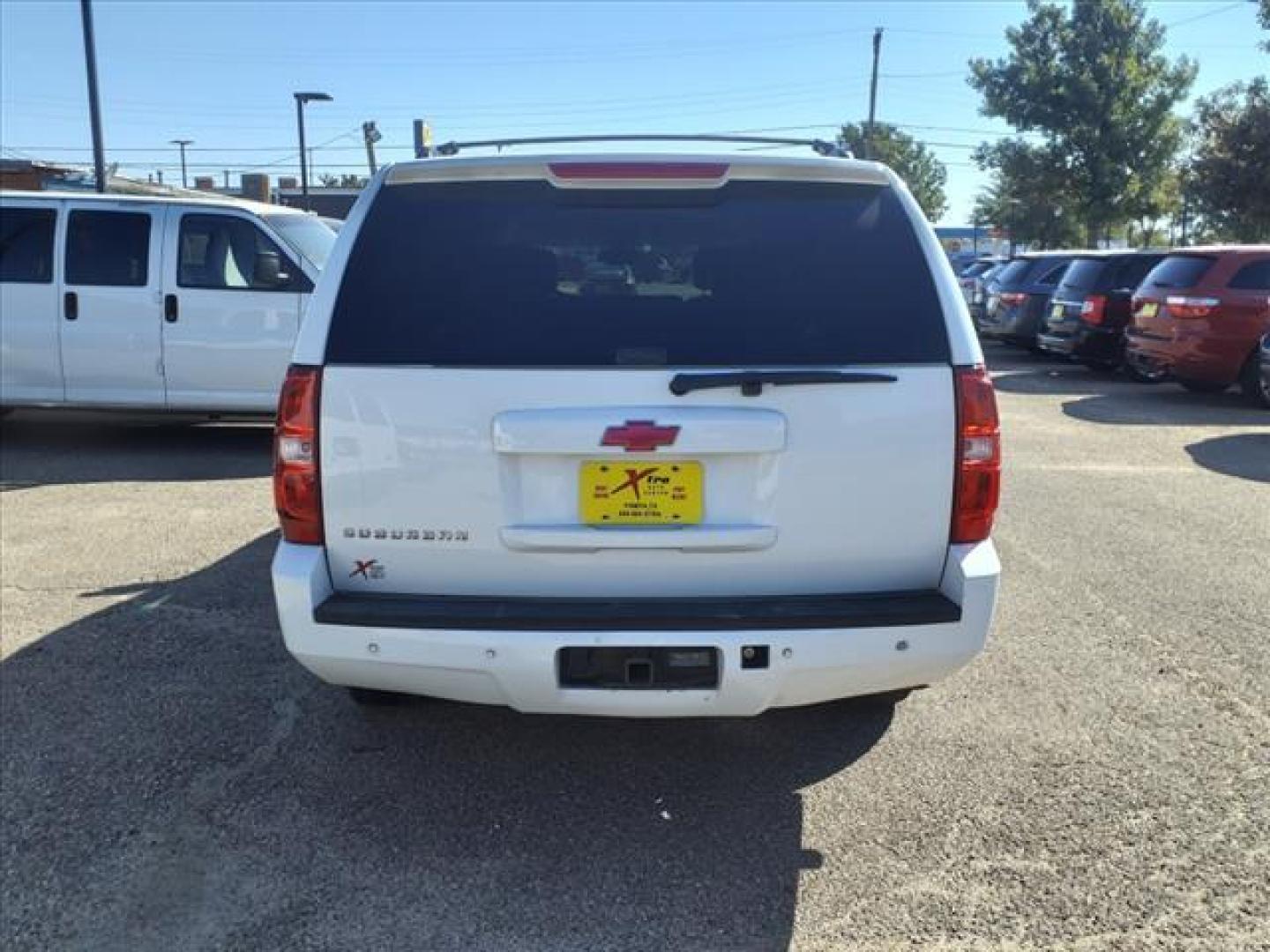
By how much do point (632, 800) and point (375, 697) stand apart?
3.36ft

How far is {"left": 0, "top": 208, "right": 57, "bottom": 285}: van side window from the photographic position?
343 inches

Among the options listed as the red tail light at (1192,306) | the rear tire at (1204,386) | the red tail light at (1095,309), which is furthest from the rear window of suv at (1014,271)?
the red tail light at (1192,306)

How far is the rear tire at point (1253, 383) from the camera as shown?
1167 centimetres

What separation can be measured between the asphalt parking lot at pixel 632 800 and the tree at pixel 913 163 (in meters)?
53.4

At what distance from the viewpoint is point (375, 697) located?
3.73m

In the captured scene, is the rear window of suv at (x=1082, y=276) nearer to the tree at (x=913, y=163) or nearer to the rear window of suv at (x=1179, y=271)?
the rear window of suv at (x=1179, y=271)

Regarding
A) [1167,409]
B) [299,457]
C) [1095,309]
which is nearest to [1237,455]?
[1167,409]

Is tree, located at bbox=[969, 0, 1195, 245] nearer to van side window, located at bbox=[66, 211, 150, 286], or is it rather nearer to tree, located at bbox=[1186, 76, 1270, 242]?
tree, located at bbox=[1186, 76, 1270, 242]

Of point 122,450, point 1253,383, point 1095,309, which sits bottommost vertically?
point 122,450

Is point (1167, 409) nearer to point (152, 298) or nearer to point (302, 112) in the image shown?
point (152, 298)

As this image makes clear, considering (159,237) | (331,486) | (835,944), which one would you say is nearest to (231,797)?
(331,486)

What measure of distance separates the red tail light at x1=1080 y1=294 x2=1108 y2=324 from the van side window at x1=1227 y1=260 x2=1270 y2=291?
303 centimetres

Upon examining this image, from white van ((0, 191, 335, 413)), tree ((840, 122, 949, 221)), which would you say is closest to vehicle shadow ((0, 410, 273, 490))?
white van ((0, 191, 335, 413))

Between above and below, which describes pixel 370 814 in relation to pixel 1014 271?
below
